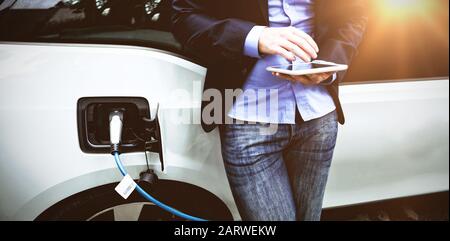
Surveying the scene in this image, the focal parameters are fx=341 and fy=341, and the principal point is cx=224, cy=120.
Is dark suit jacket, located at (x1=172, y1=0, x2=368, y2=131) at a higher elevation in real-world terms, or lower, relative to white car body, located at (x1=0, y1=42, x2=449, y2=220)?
higher

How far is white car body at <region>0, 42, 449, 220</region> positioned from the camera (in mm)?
968

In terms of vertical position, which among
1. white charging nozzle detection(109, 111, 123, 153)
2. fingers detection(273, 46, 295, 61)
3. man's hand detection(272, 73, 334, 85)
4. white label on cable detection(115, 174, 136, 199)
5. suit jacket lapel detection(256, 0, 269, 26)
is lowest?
white label on cable detection(115, 174, 136, 199)

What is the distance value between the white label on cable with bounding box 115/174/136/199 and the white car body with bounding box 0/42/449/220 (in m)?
0.04

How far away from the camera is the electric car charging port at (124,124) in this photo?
3.32ft

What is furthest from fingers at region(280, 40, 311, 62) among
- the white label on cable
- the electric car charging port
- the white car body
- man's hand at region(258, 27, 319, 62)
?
the white label on cable

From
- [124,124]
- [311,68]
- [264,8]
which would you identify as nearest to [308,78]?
[311,68]

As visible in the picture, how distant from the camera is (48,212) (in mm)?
1077

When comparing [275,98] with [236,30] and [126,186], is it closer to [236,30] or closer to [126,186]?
[236,30]

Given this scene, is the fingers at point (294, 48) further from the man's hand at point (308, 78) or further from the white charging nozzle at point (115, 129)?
the white charging nozzle at point (115, 129)

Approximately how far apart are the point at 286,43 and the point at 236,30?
127mm

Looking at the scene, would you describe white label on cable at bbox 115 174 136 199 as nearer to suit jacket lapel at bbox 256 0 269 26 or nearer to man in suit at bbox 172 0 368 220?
man in suit at bbox 172 0 368 220

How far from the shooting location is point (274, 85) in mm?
966
